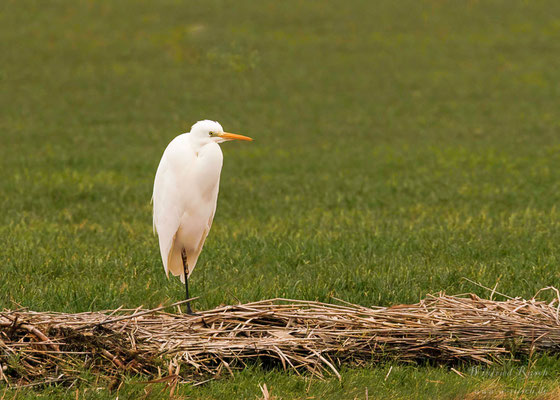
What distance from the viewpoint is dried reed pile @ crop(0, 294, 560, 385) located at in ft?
19.0

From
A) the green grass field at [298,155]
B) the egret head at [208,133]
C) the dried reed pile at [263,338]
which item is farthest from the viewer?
the green grass field at [298,155]

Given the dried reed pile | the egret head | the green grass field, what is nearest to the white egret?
the egret head

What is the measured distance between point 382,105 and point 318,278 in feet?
77.1

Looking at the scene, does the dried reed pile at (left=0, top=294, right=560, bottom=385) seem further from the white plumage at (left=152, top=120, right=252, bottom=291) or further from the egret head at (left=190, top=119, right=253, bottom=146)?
the egret head at (left=190, top=119, right=253, bottom=146)

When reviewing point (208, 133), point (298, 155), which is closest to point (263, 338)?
point (208, 133)

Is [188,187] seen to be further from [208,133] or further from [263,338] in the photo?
[263,338]

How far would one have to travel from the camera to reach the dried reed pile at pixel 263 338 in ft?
19.0

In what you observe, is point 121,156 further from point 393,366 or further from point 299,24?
point 299,24

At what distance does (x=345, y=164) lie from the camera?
21.6 metres

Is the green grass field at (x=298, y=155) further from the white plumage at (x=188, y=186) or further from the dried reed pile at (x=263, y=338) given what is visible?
the white plumage at (x=188, y=186)

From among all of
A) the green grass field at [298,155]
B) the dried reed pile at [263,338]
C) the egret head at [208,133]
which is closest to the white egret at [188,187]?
the egret head at [208,133]

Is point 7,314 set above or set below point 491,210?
above

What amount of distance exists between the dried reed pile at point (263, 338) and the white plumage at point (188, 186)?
2.76 feet

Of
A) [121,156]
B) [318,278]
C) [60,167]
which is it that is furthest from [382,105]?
[318,278]
